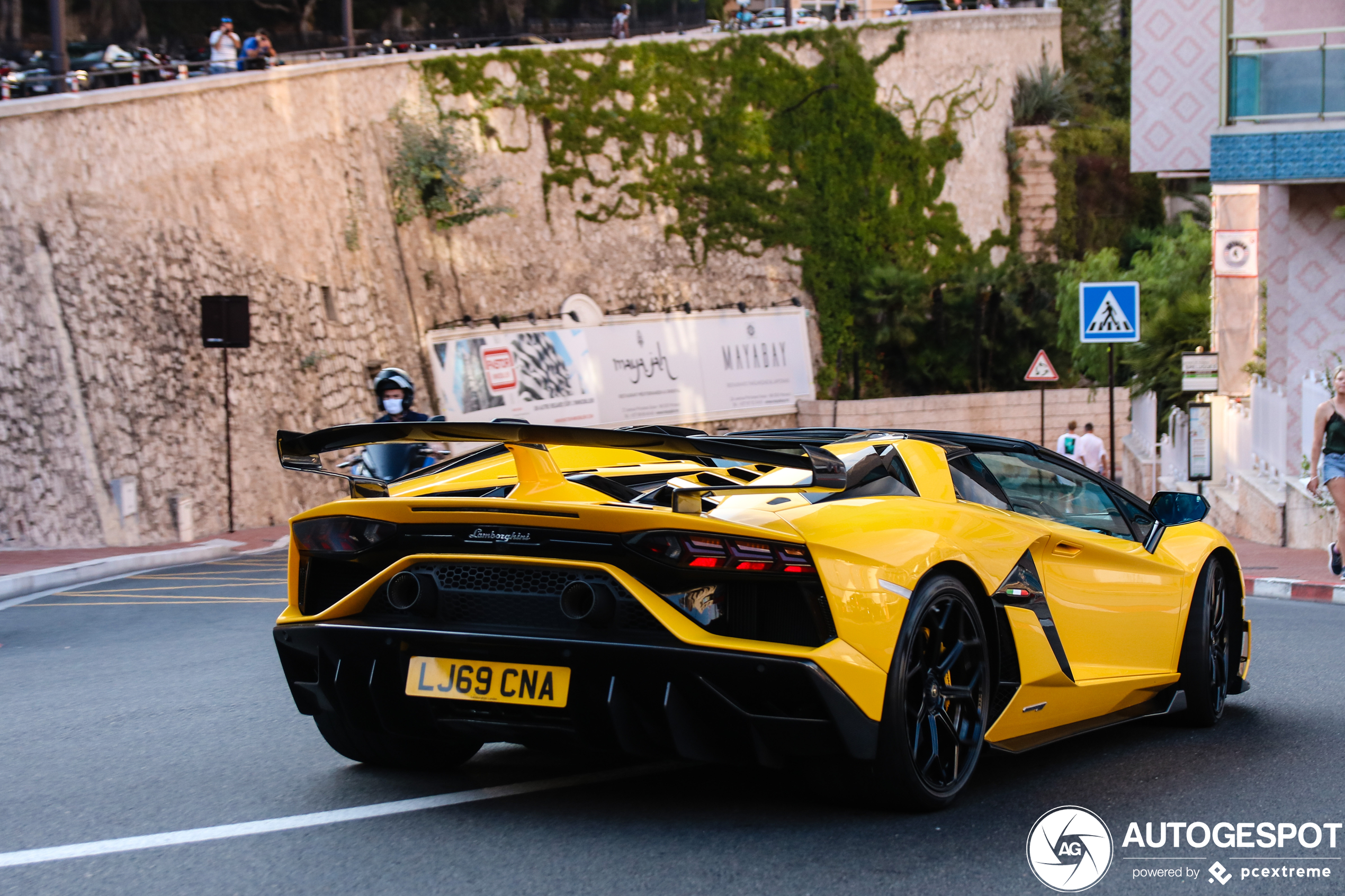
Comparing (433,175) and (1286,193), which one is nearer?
(1286,193)

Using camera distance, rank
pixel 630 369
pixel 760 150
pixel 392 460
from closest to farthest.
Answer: pixel 392 460 → pixel 630 369 → pixel 760 150

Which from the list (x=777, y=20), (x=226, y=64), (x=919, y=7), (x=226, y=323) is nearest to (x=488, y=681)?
(x=226, y=323)

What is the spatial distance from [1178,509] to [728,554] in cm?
272

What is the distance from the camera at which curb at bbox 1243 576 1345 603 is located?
39.0ft

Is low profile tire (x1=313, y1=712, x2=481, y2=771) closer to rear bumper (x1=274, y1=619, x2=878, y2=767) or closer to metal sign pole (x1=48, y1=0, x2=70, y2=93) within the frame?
rear bumper (x1=274, y1=619, x2=878, y2=767)

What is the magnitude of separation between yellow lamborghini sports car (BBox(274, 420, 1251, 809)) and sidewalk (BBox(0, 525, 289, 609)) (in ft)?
28.0

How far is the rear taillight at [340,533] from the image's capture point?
4.52 metres

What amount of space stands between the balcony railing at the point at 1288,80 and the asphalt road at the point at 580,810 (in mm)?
13807

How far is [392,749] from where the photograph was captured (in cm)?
498

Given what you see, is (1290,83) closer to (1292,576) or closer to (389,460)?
(1292,576)

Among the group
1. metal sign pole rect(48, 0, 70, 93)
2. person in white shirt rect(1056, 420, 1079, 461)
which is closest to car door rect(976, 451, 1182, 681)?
metal sign pole rect(48, 0, 70, 93)

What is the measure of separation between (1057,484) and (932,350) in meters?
35.0

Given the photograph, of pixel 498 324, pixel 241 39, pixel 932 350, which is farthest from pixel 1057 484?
pixel 932 350

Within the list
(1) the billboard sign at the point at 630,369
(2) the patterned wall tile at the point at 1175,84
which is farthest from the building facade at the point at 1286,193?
(1) the billboard sign at the point at 630,369
